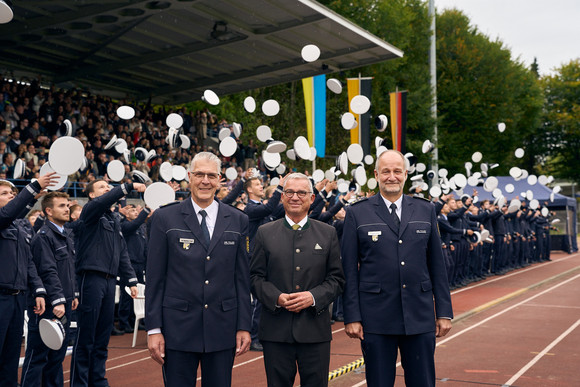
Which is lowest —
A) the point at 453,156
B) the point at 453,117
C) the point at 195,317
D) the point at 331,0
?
the point at 195,317

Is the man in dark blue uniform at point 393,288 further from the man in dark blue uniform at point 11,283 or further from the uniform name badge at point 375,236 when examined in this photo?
the man in dark blue uniform at point 11,283

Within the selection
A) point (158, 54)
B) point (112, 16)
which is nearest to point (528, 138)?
point (158, 54)

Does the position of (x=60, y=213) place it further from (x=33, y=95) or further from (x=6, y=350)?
(x=33, y=95)

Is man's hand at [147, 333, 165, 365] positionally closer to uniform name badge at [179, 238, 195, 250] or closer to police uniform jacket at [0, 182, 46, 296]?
uniform name badge at [179, 238, 195, 250]

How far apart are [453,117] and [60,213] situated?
37661 mm

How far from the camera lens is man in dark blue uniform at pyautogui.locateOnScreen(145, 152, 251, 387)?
4113 millimetres

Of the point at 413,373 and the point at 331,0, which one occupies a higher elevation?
the point at 331,0

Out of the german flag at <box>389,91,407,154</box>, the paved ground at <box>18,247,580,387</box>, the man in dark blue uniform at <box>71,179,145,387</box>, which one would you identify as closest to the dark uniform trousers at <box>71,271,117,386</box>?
the man in dark blue uniform at <box>71,179,145,387</box>

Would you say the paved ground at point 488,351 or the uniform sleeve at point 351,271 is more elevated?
the uniform sleeve at point 351,271

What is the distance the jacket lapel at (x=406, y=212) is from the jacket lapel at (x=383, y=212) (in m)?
0.06

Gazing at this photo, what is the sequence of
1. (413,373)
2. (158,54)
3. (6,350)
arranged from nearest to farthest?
(413,373), (6,350), (158,54)

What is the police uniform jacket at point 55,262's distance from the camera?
6.12m

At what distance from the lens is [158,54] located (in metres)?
22.6

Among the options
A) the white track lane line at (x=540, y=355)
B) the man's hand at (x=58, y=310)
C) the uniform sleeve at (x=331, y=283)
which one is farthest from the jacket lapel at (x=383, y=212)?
the white track lane line at (x=540, y=355)
